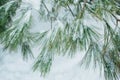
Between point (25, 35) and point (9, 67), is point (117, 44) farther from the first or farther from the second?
point (9, 67)

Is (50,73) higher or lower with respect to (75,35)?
lower

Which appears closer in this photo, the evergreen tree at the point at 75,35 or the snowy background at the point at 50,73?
the evergreen tree at the point at 75,35

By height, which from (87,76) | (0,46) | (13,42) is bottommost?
(87,76)

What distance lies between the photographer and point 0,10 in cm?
127

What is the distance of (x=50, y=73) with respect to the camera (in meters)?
1.94

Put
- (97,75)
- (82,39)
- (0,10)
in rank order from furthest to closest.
A: 1. (97,75)
2. (0,10)
3. (82,39)

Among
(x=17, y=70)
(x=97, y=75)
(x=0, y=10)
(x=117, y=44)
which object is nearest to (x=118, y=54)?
(x=117, y=44)

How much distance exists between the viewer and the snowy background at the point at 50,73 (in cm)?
192

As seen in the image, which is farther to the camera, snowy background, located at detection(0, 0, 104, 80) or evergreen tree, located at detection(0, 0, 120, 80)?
snowy background, located at detection(0, 0, 104, 80)

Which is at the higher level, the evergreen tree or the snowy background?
the evergreen tree

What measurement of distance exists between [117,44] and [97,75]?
77cm

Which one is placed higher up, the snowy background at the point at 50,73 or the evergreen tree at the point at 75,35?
the evergreen tree at the point at 75,35

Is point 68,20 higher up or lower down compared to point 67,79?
higher up

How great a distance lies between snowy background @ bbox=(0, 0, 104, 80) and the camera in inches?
75.5
